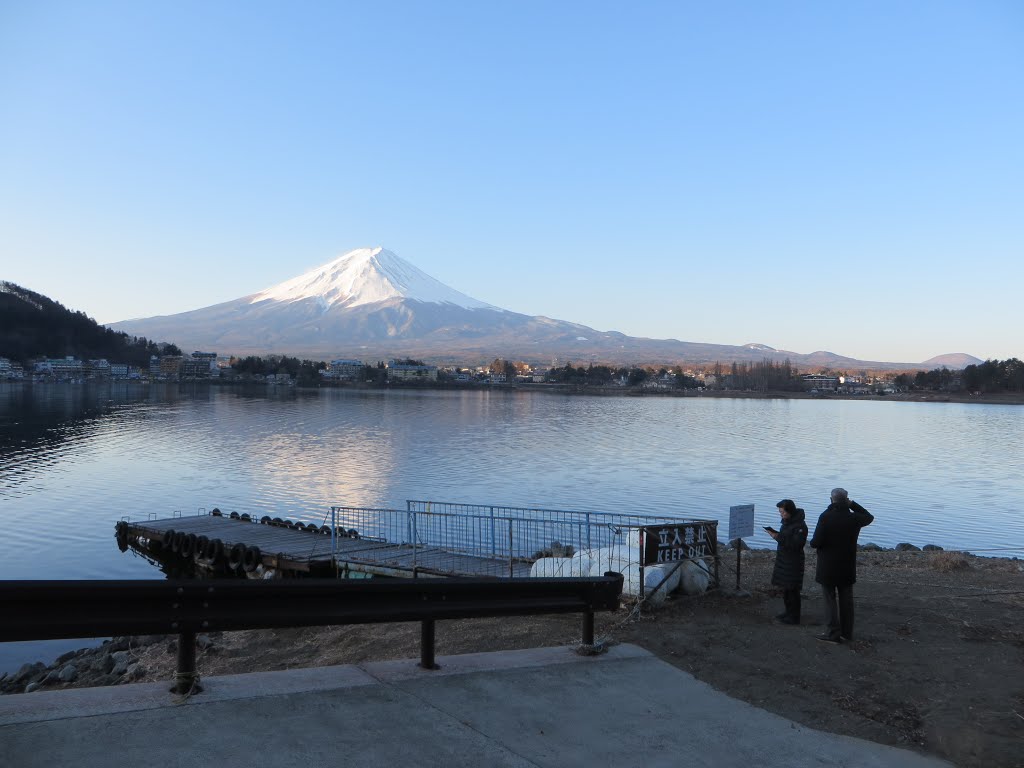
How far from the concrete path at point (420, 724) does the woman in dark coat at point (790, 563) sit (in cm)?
309

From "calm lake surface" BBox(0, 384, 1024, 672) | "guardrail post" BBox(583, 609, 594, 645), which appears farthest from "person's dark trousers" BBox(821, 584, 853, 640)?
"calm lake surface" BBox(0, 384, 1024, 672)

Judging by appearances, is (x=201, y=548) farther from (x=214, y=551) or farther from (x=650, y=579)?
(x=650, y=579)

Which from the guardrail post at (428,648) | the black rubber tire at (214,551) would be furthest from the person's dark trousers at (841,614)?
the black rubber tire at (214,551)

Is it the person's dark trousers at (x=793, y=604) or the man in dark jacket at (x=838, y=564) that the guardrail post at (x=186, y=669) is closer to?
the man in dark jacket at (x=838, y=564)

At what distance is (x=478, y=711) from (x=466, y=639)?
380 cm

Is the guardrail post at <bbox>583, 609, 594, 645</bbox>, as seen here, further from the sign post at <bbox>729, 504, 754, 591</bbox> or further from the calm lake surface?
the calm lake surface

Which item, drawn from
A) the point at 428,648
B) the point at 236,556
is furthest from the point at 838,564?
the point at 236,556

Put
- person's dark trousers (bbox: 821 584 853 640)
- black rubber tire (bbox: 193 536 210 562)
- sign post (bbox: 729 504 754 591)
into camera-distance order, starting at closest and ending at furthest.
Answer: person's dark trousers (bbox: 821 584 853 640) → sign post (bbox: 729 504 754 591) → black rubber tire (bbox: 193 536 210 562)

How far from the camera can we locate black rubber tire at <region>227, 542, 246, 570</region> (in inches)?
773

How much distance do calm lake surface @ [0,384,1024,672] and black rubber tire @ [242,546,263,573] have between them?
4.57m

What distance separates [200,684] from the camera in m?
5.22

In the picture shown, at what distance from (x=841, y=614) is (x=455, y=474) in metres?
35.4

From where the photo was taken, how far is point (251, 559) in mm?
19250

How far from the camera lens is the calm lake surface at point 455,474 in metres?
29.3
